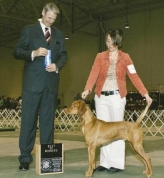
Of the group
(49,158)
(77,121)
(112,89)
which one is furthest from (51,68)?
(77,121)

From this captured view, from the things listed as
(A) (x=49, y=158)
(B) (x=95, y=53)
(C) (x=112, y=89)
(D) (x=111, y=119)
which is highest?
(B) (x=95, y=53)

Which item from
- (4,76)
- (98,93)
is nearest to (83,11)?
(4,76)

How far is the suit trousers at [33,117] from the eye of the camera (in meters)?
3.67

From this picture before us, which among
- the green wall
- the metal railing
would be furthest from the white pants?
the green wall

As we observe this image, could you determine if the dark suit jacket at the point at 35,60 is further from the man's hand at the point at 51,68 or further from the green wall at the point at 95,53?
the green wall at the point at 95,53

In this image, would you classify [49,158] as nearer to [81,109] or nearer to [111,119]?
[81,109]

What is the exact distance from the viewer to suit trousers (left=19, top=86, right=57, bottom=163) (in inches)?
145

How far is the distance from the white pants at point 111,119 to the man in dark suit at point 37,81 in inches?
20.4

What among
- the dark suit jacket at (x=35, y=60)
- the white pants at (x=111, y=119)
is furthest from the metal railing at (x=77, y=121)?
the dark suit jacket at (x=35, y=60)

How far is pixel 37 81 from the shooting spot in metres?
3.62

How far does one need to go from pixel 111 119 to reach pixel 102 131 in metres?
0.37

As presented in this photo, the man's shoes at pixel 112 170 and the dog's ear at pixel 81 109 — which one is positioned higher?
the dog's ear at pixel 81 109

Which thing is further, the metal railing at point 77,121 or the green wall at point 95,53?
the green wall at point 95,53

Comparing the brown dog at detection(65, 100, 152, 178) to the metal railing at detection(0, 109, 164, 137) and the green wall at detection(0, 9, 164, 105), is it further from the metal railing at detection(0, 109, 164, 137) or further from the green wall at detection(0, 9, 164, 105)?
the green wall at detection(0, 9, 164, 105)
